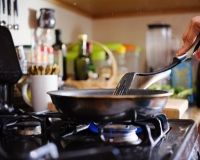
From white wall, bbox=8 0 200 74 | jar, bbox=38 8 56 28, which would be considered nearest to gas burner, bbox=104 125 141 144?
jar, bbox=38 8 56 28

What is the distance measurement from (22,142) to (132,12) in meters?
1.18

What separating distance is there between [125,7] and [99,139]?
1046 millimetres

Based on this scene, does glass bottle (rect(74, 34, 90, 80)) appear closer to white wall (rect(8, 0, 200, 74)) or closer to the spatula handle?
white wall (rect(8, 0, 200, 74))

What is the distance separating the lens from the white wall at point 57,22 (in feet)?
3.94

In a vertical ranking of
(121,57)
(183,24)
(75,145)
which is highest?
(183,24)

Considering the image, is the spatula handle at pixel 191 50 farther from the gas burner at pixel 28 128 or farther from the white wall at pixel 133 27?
the white wall at pixel 133 27

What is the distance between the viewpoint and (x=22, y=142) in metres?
0.62

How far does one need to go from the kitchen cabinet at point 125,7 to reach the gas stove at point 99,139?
728 millimetres

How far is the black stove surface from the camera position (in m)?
0.49

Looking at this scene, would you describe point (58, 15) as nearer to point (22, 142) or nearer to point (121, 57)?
point (121, 57)

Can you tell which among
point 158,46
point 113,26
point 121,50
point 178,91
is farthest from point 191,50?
point 113,26

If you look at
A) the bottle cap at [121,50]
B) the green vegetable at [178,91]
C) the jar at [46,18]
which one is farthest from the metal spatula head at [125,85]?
the bottle cap at [121,50]

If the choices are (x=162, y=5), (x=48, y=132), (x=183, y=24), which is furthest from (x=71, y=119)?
(x=183, y=24)

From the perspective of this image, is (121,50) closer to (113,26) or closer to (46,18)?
(113,26)
